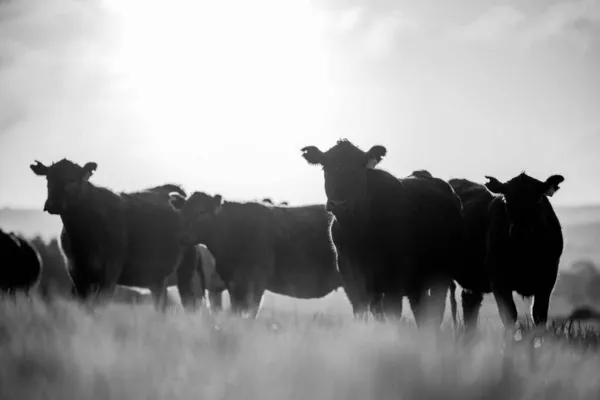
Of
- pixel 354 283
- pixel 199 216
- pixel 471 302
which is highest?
pixel 199 216

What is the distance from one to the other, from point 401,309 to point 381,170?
6.96 ft

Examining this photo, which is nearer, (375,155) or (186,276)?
(375,155)

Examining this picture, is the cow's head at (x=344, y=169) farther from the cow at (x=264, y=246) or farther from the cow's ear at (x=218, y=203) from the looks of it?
the cow's ear at (x=218, y=203)

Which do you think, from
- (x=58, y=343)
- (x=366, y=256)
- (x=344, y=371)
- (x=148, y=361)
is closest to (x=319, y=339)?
(x=344, y=371)

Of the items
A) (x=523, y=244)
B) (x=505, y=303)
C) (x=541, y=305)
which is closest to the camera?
(x=541, y=305)

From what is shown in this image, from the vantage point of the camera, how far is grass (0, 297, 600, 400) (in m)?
2.67

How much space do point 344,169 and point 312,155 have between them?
0.82m

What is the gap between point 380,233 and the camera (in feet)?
26.3

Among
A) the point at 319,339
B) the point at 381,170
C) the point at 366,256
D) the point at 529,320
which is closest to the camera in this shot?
the point at 319,339

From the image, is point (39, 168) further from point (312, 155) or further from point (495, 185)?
point (495, 185)

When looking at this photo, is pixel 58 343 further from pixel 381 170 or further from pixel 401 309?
pixel 381 170

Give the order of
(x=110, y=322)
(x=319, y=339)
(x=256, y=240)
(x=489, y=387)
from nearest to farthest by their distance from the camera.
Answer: (x=489, y=387) < (x=319, y=339) < (x=110, y=322) < (x=256, y=240)

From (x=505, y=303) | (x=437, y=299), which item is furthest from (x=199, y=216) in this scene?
(x=505, y=303)

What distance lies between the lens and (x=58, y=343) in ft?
11.2
